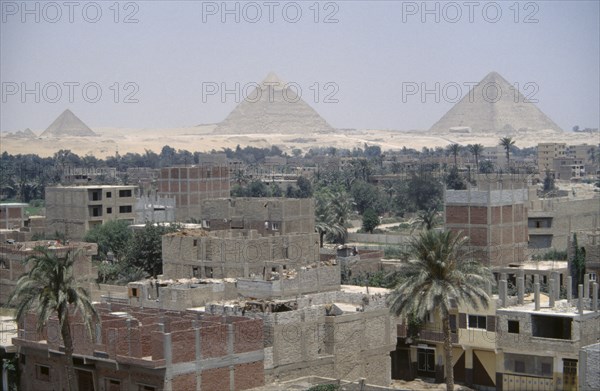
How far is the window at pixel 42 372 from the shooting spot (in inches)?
1067

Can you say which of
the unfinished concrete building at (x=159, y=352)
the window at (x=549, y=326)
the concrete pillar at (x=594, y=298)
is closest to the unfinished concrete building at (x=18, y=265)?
the unfinished concrete building at (x=159, y=352)

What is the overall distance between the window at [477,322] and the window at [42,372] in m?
10.6

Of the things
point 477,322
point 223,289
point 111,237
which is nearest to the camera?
point 477,322

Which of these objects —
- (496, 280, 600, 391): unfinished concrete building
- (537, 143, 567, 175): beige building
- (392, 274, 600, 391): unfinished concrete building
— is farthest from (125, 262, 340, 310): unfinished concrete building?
(537, 143, 567, 175): beige building

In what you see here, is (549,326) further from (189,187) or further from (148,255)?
(189,187)

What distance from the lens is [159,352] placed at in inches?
938

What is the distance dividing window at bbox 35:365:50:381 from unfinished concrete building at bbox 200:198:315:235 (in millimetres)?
22926

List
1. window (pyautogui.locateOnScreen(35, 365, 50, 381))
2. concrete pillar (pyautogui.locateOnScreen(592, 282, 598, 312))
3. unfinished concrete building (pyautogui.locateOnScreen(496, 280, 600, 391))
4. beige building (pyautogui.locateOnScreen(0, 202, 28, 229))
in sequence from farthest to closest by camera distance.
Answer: beige building (pyautogui.locateOnScreen(0, 202, 28, 229))
concrete pillar (pyautogui.locateOnScreen(592, 282, 598, 312))
unfinished concrete building (pyautogui.locateOnScreen(496, 280, 600, 391))
window (pyautogui.locateOnScreen(35, 365, 50, 381))

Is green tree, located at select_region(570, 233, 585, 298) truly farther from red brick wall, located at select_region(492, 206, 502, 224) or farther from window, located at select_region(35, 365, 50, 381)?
window, located at select_region(35, 365, 50, 381)

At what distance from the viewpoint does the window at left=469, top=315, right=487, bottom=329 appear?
97.2 ft

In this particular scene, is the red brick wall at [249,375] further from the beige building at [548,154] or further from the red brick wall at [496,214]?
the beige building at [548,154]

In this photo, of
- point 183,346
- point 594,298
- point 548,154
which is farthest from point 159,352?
point 548,154

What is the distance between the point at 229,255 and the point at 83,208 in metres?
25.8

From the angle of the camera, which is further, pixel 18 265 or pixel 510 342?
pixel 18 265
